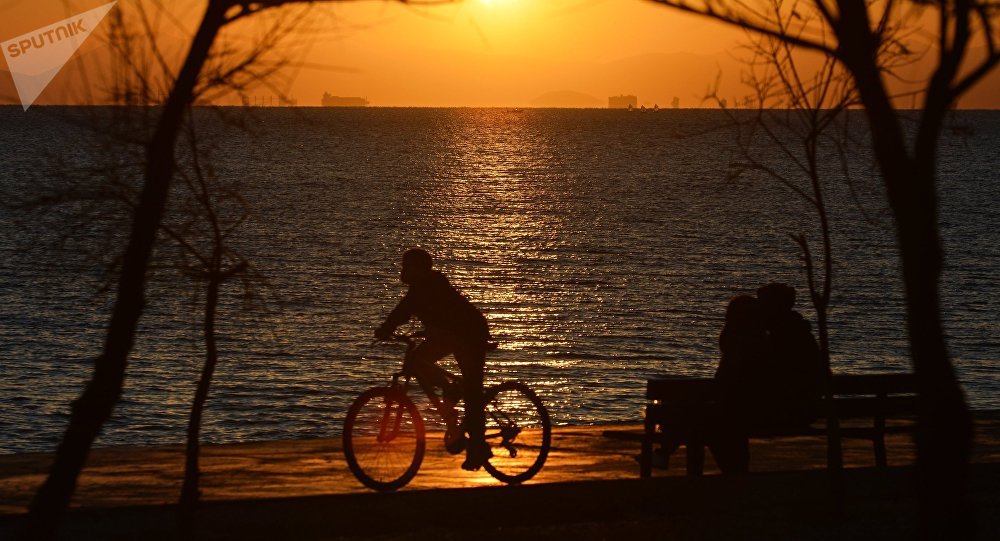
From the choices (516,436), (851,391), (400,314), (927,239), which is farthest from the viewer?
(516,436)

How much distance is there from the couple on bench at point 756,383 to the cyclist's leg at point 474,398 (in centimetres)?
129

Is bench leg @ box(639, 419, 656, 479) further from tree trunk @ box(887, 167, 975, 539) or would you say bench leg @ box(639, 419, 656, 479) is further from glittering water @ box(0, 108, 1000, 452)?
tree trunk @ box(887, 167, 975, 539)

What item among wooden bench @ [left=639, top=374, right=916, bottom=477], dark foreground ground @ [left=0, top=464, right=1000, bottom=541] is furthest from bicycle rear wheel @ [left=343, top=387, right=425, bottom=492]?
wooden bench @ [left=639, top=374, right=916, bottom=477]

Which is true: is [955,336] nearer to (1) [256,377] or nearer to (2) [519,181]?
(1) [256,377]

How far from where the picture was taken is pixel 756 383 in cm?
925

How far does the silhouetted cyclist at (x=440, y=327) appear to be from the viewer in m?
9.12

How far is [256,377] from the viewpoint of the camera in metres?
28.2

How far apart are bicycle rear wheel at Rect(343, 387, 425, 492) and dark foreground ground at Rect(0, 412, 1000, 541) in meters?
0.16

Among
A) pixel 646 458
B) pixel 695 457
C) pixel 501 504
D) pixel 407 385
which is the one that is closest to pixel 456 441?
pixel 407 385

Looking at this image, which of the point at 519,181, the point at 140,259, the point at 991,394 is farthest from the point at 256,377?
the point at 519,181

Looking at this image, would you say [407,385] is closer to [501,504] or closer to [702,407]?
[501,504]

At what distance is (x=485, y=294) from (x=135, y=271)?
120 ft

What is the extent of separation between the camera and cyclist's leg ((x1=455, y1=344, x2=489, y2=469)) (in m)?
9.26

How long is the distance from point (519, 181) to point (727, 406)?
97.7m
